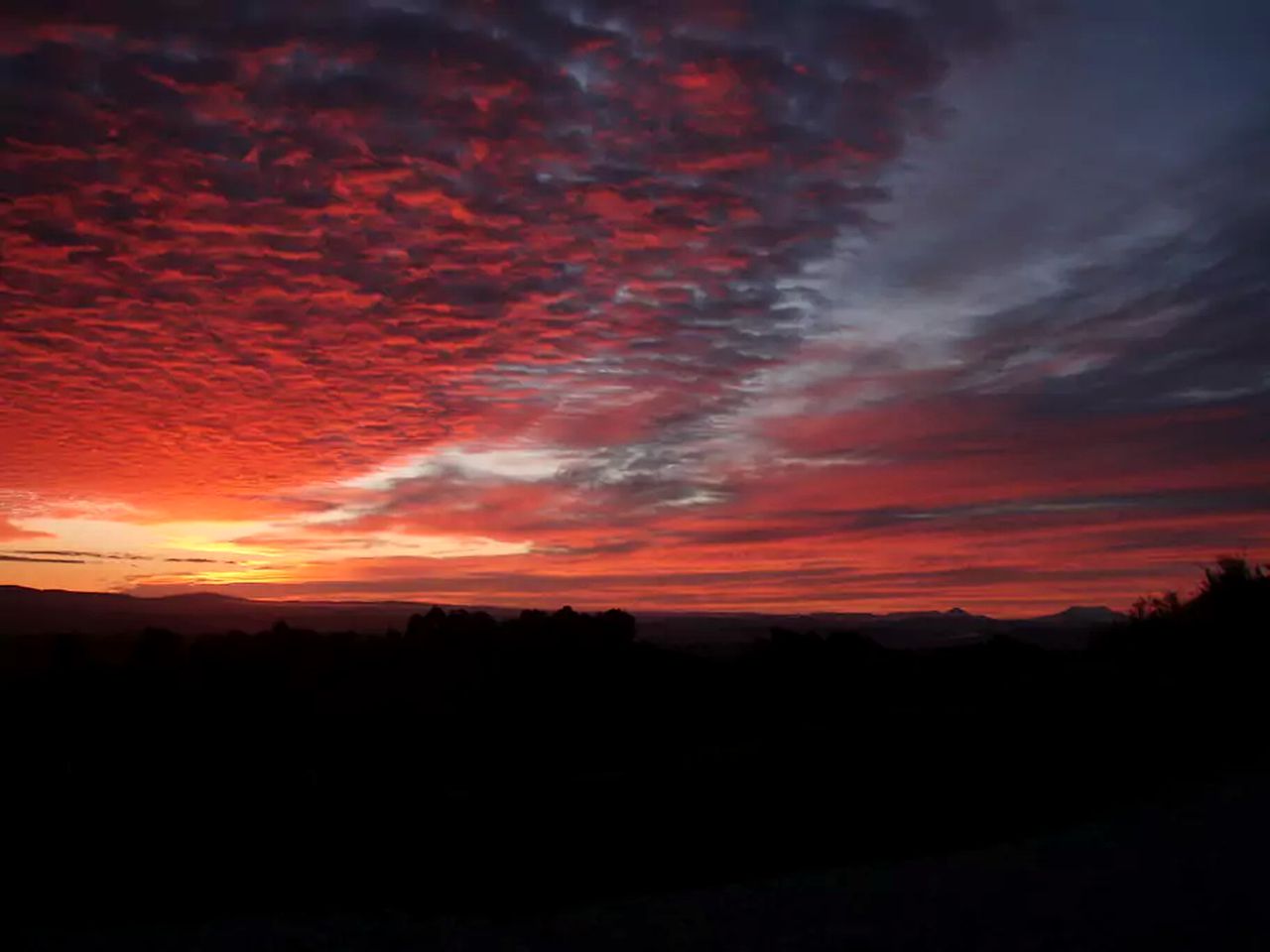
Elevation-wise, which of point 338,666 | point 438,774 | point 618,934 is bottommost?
point 618,934

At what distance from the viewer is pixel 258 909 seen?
912cm

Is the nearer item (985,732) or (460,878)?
(460,878)

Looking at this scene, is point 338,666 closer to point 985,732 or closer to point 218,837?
point 218,837

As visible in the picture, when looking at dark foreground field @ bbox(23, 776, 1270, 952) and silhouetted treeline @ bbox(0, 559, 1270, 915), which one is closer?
dark foreground field @ bbox(23, 776, 1270, 952)

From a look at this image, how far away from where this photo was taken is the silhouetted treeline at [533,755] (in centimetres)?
992

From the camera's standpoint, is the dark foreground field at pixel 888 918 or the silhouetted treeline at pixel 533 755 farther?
the silhouetted treeline at pixel 533 755

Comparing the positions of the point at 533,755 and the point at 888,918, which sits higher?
the point at 533,755

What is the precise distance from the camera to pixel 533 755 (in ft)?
46.6

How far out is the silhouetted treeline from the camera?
992 cm

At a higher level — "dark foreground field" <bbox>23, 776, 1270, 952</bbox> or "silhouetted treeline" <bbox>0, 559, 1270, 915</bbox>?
"silhouetted treeline" <bbox>0, 559, 1270, 915</bbox>

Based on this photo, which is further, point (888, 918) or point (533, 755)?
point (533, 755)

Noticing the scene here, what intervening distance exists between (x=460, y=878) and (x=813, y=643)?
11579 mm

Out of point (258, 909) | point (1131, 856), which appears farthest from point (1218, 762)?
point (258, 909)

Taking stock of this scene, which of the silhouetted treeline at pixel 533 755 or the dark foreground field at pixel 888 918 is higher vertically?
the silhouetted treeline at pixel 533 755
